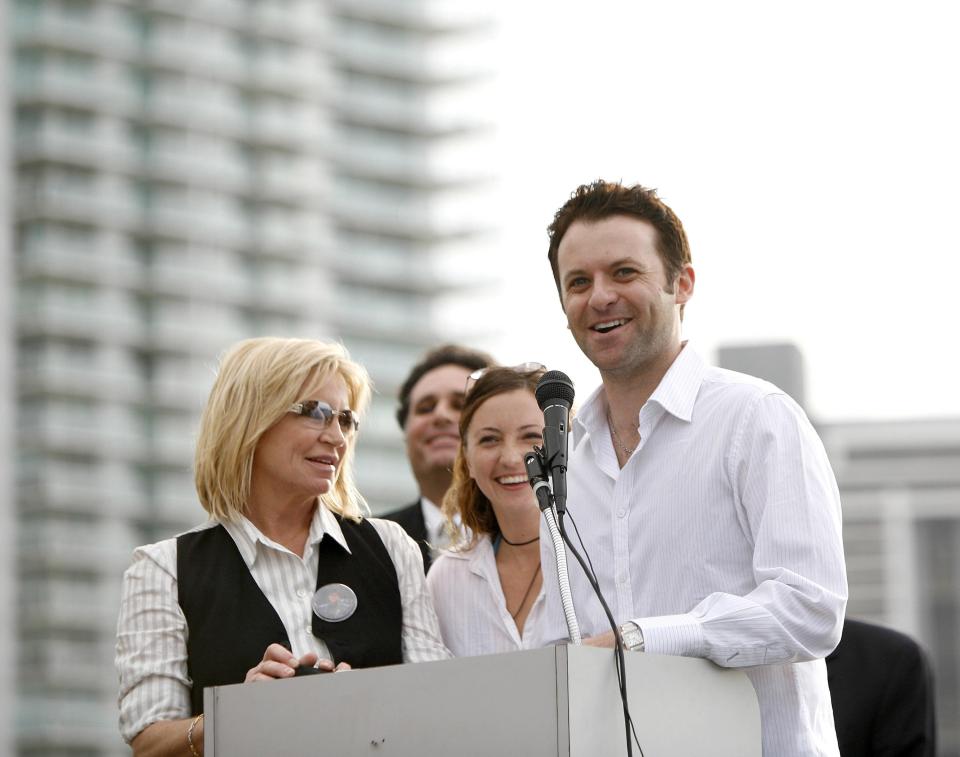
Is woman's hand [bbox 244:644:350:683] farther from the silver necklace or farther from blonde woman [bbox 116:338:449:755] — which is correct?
the silver necklace

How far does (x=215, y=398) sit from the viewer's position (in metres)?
4.64

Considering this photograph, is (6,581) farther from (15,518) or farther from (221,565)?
(221,565)

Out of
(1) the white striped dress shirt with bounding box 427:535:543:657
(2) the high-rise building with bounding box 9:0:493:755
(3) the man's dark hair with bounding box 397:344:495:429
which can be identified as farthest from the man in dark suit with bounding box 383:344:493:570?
(2) the high-rise building with bounding box 9:0:493:755

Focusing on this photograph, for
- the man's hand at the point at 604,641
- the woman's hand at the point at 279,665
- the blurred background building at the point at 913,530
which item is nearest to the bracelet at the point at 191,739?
the woman's hand at the point at 279,665

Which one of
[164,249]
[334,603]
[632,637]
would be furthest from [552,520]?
[164,249]

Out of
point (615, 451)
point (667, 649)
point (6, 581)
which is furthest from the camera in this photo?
Answer: point (6, 581)

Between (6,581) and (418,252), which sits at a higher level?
(418,252)

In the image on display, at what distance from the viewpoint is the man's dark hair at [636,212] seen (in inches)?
159

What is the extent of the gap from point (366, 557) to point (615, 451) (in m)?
0.89

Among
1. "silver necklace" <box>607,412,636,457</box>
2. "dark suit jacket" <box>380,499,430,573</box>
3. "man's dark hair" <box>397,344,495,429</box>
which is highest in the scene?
"man's dark hair" <box>397,344,495,429</box>

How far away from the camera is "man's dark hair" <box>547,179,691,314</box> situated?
4.03m

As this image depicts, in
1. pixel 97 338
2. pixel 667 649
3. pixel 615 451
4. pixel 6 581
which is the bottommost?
pixel 6 581

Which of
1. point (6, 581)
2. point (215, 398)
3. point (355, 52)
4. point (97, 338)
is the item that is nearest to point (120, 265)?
point (97, 338)

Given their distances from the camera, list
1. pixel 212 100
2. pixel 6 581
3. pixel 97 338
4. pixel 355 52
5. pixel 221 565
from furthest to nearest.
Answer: pixel 355 52 → pixel 212 100 → pixel 97 338 → pixel 6 581 → pixel 221 565
